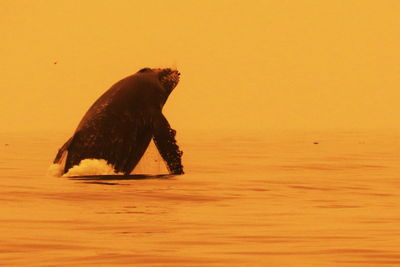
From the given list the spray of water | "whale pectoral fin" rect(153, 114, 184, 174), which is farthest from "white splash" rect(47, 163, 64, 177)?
"whale pectoral fin" rect(153, 114, 184, 174)

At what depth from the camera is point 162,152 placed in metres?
25.6

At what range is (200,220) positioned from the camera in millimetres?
16750

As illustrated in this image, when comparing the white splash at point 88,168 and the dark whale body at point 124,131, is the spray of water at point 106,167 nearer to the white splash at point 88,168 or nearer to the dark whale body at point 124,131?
the white splash at point 88,168

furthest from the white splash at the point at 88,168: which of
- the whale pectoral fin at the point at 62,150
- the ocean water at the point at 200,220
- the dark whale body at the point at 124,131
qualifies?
the whale pectoral fin at the point at 62,150

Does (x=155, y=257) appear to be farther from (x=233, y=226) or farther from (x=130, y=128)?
(x=130, y=128)

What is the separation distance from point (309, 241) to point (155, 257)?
2646 millimetres

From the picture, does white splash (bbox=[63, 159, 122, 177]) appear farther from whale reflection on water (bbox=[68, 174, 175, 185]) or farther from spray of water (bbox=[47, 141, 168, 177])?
whale reflection on water (bbox=[68, 174, 175, 185])

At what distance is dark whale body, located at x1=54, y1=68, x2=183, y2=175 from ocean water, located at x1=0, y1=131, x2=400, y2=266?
2.21 ft

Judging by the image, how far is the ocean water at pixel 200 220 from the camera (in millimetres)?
12805

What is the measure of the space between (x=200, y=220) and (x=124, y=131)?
8.82m

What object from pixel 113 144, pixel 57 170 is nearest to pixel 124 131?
pixel 113 144

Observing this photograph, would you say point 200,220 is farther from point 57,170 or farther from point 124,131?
point 57,170

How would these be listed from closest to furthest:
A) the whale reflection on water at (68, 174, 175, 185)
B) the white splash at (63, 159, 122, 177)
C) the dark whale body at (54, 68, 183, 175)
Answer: the whale reflection on water at (68, 174, 175, 185) < the white splash at (63, 159, 122, 177) < the dark whale body at (54, 68, 183, 175)

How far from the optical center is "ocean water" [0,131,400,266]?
12.8 metres
